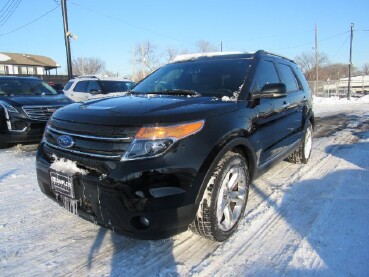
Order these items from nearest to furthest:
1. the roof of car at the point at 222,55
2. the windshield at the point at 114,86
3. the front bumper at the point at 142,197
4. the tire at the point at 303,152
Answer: the front bumper at the point at 142,197, the roof of car at the point at 222,55, the tire at the point at 303,152, the windshield at the point at 114,86

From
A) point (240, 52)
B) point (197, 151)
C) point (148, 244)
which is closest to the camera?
point (197, 151)

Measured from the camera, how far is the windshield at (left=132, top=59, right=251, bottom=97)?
3.68 meters

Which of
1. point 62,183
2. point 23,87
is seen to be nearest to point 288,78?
point 62,183

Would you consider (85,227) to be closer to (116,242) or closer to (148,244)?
(116,242)

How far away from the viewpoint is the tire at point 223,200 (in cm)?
281

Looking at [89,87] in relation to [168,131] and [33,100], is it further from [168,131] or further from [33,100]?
[168,131]

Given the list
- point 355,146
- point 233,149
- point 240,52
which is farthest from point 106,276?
point 355,146

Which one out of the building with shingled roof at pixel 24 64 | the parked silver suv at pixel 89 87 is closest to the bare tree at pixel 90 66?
the building with shingled roof at pixel 24 64

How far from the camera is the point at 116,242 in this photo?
3.06 m

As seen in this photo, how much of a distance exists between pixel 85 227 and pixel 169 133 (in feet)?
4.92

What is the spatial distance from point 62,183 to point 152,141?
2.84 feet

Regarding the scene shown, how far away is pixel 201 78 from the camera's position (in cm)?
394

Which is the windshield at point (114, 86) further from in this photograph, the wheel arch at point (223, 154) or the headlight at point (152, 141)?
the headlight at point (152, 141)

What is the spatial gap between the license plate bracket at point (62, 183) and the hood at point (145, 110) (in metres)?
0.46
